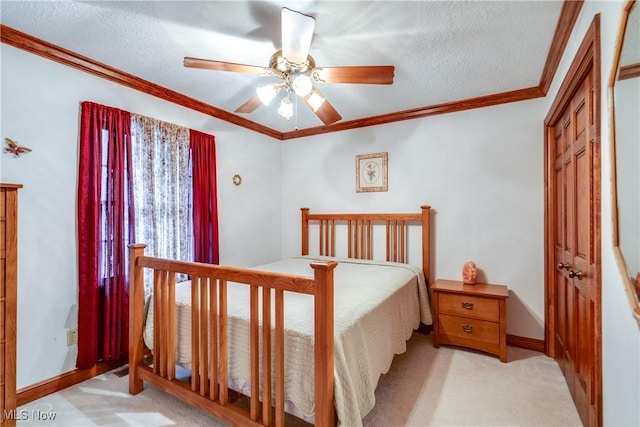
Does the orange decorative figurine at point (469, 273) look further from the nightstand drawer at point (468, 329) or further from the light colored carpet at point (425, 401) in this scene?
the light colored carpet at point (425, 401)

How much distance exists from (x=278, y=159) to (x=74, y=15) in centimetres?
261

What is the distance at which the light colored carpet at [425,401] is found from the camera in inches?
68.4

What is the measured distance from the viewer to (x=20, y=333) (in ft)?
6.20

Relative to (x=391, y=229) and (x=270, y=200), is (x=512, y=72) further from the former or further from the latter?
(x=270, y=200)

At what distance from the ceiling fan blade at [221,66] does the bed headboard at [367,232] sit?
2039 millimetres

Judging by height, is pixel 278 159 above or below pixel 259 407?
above

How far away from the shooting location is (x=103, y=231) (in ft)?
7.35

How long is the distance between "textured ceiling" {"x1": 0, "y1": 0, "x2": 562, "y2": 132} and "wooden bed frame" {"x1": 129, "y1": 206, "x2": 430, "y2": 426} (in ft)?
4.57

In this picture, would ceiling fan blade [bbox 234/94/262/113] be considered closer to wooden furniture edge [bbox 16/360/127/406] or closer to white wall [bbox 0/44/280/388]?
white wall [bbox 0/44/280/388]

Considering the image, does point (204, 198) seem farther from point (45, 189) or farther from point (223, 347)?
point (223, 347)

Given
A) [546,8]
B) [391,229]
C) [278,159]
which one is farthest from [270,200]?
[546,8]

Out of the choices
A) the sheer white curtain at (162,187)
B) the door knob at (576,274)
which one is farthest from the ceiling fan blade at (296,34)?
the door knob at (576,274)

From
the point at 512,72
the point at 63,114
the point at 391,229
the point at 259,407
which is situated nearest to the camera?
the point at 259,407

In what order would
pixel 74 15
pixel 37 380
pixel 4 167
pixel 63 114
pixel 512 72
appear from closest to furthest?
pixel 74 15, pixel 4 167, pixel 37 380, pixel 63 114, pixel 512 72
